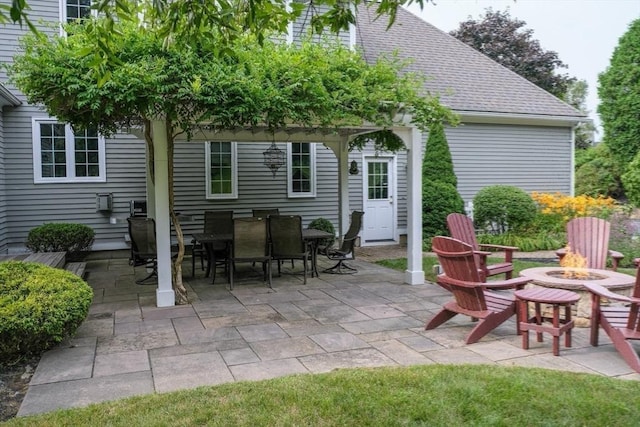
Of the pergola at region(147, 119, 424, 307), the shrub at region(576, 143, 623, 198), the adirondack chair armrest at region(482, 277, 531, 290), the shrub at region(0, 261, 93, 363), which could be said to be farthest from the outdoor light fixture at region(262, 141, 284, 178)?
the shrub at region(576, 143, 623, 198)

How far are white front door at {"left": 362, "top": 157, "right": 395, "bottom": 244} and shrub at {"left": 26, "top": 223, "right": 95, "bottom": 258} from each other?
6094mm

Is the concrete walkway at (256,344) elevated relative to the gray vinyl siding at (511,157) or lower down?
lower down

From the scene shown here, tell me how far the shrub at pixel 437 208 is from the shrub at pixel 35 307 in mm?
7675

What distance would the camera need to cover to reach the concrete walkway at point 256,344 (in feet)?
12.0

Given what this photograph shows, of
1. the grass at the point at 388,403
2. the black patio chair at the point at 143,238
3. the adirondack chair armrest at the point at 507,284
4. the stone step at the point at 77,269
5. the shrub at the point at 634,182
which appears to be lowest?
the grass at the point at 388,403

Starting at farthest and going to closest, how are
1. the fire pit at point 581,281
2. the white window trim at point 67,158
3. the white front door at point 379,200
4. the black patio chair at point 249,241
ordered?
the white front door at point 379,200
the white window trim at point 67,158
the black patio chair at point 249,241
the fire pit at point 581,281

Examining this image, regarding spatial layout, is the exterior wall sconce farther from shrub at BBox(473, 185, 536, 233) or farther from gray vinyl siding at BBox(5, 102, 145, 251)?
gray vinyl siding at BBox(5, 102, 145, 251)

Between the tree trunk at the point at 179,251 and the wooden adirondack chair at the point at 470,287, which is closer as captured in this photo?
the wooden adirondack chair at the point at 470,287

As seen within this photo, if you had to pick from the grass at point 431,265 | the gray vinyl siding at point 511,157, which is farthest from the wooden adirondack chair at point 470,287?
the gray vinyl siding at point 511,157

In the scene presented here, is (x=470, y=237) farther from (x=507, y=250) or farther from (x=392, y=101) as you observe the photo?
(x=392, y=101)

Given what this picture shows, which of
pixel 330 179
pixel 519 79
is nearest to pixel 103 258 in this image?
pixel 330 179

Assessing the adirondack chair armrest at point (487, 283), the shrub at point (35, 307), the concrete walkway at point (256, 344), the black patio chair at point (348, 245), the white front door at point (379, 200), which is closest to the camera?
the concrete walkway at point (256, 344)

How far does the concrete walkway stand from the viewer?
365 centimetres

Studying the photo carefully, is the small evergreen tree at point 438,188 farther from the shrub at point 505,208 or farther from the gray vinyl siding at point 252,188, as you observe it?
the gray vinyl siding at point 252,188
